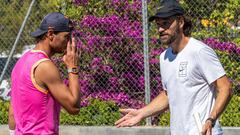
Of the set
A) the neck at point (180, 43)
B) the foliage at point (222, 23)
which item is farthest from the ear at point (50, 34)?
the foliage at point (222, 23)

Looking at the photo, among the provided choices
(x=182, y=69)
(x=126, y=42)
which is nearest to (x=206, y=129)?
(x=182, y=69)

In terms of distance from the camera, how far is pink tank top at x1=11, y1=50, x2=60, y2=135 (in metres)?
4.73

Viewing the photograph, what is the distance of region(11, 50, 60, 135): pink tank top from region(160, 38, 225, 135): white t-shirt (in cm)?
95

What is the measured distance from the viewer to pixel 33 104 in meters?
4.73

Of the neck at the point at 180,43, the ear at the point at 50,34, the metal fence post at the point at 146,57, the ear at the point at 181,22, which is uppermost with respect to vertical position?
the ear at the point at 50,34

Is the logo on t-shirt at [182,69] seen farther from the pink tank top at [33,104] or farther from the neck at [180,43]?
the pink tank top at [33,104]

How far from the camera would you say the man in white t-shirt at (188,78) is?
502 centimetres

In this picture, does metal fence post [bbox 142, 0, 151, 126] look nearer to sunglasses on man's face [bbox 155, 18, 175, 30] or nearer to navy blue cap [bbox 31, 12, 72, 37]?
sunglasses on man's face [bbox 155, 18, 175, 30]

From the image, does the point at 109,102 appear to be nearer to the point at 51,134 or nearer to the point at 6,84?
the point at 6,84

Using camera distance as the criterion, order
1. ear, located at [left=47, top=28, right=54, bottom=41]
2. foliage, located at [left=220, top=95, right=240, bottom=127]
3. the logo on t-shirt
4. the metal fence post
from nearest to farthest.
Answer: ear, located at [left=47, top=28, right=54, bottom=41]
the logo on t-shirt
foliage, located at [left=220, top=95, right=240, bottom=127]
the metal fence post

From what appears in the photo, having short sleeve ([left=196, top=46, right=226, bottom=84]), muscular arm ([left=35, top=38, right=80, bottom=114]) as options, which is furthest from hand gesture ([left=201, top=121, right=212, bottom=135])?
muscular arm ([left=35, top=38, right=80, bottom=114])

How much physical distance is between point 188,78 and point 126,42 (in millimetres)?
5398

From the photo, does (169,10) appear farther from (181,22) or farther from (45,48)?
(45,48)

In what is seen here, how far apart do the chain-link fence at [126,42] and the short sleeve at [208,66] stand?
16.1 ft
